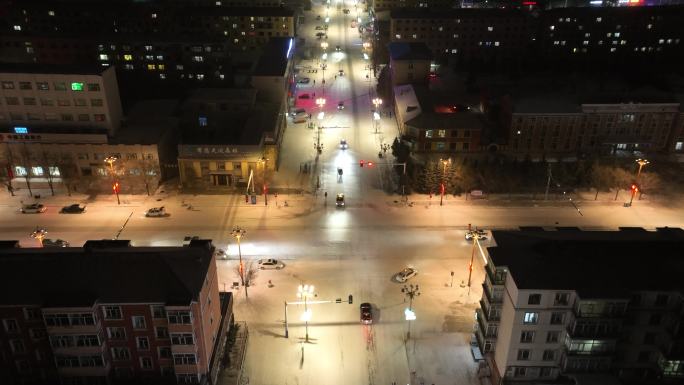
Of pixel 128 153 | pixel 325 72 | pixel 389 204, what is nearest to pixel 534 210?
pixel 389 204

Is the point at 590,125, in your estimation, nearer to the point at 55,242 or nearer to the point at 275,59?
the point at 275,59

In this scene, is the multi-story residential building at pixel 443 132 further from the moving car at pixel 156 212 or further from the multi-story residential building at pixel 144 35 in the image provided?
the multi-story residential building at pixel 144 35

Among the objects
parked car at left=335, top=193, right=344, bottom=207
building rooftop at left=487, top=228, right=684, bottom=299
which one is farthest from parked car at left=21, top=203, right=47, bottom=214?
building rooftop at left=487, top=228, right=684, bottom=299

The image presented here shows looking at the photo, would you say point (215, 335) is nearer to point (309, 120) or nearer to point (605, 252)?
point (605, 252)

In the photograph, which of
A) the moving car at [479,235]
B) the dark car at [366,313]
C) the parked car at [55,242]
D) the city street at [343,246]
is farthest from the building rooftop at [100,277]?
the moving car at [479,235]

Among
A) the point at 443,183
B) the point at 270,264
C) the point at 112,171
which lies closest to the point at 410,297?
the point at 270,264

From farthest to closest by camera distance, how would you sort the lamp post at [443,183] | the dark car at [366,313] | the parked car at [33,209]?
the lamp post at [443,183] → the parked car at [33,209] → the dark car at [366,313]
